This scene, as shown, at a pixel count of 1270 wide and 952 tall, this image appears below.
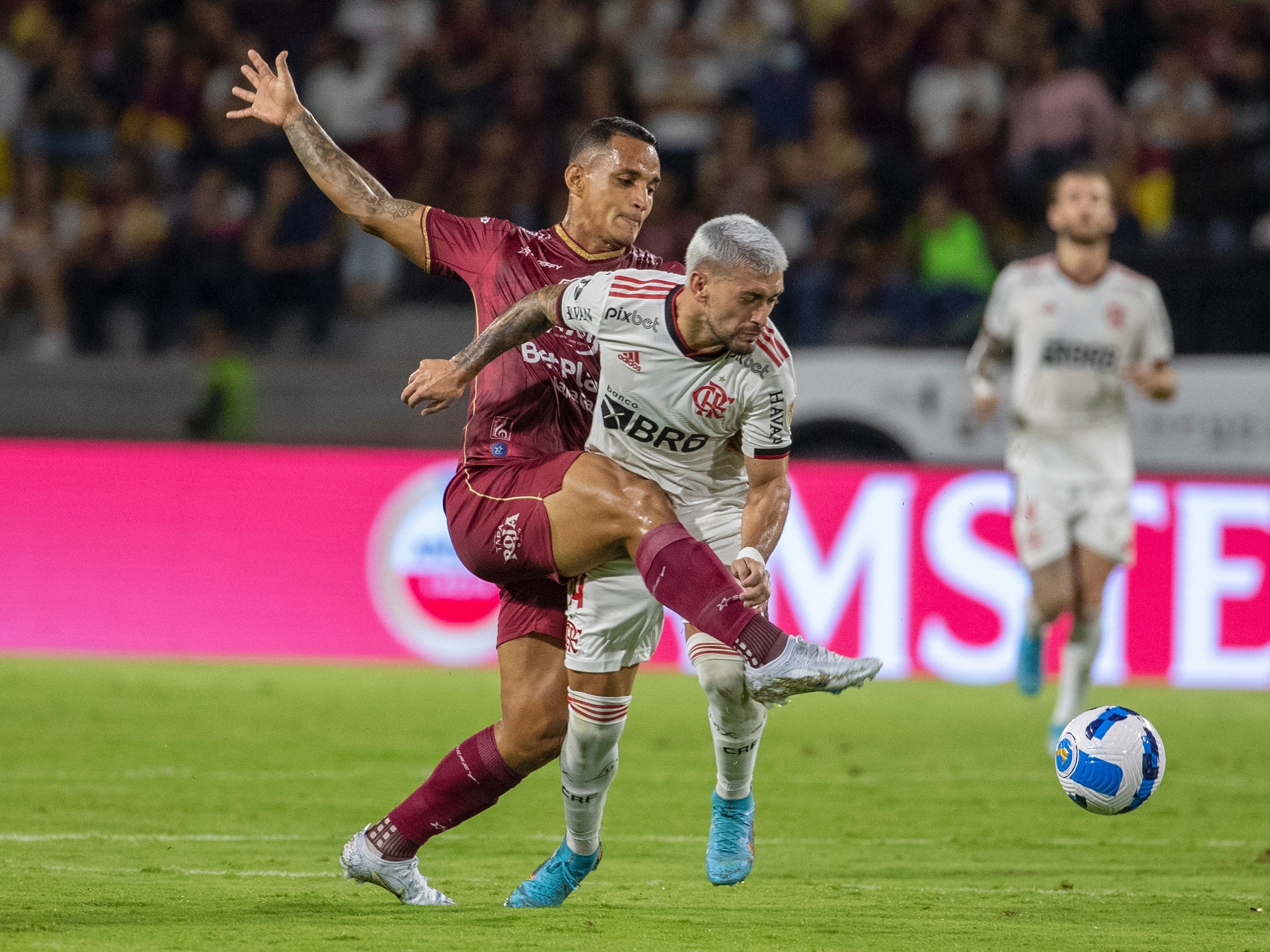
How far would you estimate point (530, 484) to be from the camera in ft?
17.1

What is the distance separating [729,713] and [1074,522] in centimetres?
418

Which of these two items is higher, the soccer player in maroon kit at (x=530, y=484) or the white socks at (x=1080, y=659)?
the soccer player in maroon kit at (x=530, y=484)

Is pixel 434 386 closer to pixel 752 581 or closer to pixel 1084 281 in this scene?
pixel 752 581

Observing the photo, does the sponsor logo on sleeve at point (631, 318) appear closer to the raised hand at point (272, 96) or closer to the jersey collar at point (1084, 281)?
the raised hand at point (272, 96)

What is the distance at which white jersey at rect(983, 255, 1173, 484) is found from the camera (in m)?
8.90

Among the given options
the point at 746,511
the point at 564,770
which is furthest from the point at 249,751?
the point at 746,511

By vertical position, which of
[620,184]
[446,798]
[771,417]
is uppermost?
[620,184]

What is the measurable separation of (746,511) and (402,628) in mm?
6440

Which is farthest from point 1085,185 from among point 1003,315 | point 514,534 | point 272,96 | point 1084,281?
point 514,534

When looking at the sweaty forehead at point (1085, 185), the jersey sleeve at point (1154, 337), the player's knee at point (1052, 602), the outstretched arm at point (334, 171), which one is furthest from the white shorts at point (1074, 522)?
the outstretched arm at point (334, 171)

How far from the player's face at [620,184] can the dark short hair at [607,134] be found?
2cm

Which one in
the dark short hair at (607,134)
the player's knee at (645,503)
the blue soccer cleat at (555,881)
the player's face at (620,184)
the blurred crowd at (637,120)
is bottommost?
the blue soccer cleat at (555,881)

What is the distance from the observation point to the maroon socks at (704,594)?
→ 476cm

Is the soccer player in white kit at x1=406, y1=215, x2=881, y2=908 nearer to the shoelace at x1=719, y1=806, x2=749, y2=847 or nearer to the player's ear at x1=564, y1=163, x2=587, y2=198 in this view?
the shoelace at x1=719, y1=806, x2=749, y2=847
